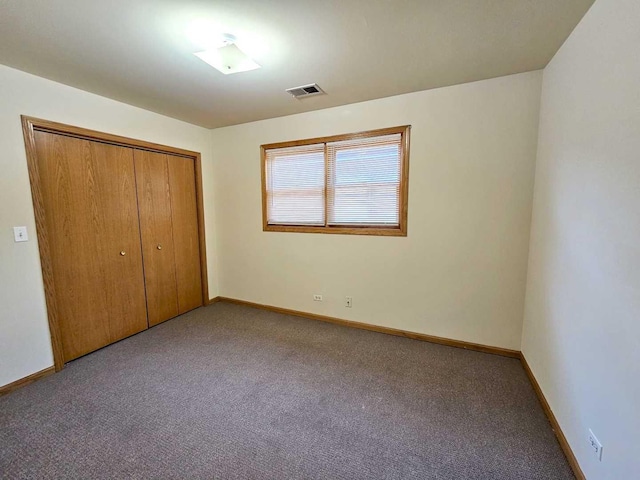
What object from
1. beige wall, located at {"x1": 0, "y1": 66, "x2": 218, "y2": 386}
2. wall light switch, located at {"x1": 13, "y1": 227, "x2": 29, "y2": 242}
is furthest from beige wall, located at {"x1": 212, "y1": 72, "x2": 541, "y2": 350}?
wall light switch, located at {"x1": 13, "y1": 227, "x2": 29, "y2": 242}

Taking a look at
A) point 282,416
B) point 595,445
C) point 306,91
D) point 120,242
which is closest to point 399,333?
point 282,416

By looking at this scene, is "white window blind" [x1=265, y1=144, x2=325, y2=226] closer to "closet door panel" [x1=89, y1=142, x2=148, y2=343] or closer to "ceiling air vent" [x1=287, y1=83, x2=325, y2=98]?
"ceiling air vent" [x1=287, y1=83, x2=325, y2=98]

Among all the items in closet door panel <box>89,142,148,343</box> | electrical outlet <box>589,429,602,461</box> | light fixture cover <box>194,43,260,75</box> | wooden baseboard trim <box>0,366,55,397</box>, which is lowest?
wooden baseboard trim <box>0,366,55,397</box>

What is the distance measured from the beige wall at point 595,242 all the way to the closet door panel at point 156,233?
3.86m

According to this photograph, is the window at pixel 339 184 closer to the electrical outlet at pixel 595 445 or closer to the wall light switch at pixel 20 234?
the electrical outlet at pixel 595 445

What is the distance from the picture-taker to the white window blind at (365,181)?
282cm

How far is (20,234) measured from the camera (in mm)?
2133

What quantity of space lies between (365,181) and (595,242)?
6.44 feet

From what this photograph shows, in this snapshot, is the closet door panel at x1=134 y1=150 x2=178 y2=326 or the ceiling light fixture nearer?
the ceiling light fixture

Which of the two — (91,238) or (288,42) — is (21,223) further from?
(288,42)

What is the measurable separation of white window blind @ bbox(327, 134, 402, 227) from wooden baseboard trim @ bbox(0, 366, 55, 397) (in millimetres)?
2952

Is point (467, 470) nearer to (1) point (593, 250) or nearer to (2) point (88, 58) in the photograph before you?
(1) point (593, 250)

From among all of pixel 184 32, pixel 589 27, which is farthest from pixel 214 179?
pixel 589 27

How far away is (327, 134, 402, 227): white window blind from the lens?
9.26 feet
